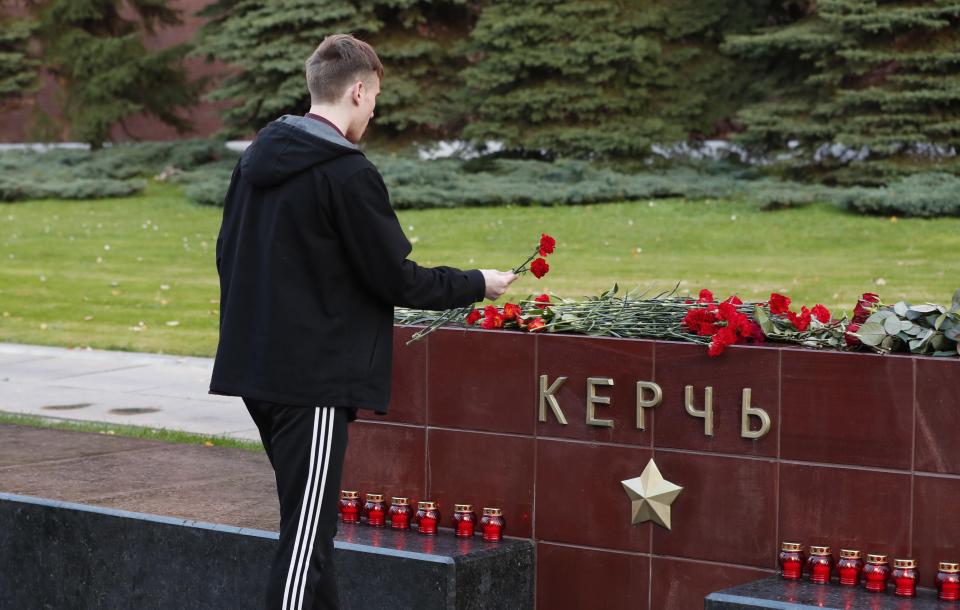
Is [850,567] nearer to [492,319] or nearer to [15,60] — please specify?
[492,319]

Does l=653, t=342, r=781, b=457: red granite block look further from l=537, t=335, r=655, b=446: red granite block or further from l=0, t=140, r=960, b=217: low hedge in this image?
l=0, t=140, r=960, b=217: low hedge

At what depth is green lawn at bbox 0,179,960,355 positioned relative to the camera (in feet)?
41.4

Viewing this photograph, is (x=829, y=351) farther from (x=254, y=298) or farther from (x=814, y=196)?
(x=814, y=196)

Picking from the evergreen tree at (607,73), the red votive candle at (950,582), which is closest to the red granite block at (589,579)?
the red votive candle at (950,582)

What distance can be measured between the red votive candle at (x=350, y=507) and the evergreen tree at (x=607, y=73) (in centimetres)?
1612

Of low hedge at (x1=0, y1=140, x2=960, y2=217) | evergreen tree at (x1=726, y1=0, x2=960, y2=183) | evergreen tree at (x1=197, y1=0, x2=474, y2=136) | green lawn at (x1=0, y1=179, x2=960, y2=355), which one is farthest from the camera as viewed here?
evergreen tree at (x1=197, y1=0, x2=474, y2=136)

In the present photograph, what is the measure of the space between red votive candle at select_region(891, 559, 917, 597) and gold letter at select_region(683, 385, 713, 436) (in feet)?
2.35

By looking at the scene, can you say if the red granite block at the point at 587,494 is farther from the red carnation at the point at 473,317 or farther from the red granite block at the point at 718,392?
the red carnation at the point at 473,317

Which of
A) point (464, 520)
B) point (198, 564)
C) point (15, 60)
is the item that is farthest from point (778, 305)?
point (15, 60)

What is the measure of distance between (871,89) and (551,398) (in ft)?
46.7

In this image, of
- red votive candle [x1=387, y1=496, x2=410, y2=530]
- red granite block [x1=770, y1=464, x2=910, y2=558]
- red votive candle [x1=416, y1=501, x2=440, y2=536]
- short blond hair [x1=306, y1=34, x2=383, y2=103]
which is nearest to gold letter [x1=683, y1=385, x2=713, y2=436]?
red granite block [x1=770, y1=464, x2=910, y2=558]

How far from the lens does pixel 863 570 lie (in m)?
4.14

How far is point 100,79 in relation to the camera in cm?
2678

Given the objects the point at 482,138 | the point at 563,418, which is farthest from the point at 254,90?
the point at 563,418
